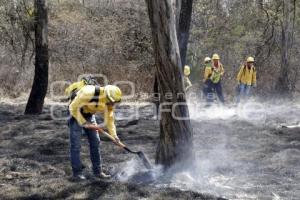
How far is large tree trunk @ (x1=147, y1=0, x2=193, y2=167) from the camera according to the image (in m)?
7.43

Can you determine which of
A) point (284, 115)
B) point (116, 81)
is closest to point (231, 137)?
point (284, 115)

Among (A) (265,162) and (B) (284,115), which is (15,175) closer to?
(A) (265,162)

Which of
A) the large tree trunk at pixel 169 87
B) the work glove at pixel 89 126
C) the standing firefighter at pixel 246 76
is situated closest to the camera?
the work glove at pixel 89 126

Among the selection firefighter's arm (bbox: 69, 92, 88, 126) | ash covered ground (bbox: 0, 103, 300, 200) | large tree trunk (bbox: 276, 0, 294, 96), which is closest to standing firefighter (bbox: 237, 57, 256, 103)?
ash covered ground (bbox: 0, 103, 300, 200)

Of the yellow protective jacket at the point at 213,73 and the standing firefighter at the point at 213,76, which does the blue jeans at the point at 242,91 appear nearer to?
the standing firefighter at the point at 213,76

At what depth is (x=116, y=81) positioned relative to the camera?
64.8 ft

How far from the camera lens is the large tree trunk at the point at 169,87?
24.4 feet

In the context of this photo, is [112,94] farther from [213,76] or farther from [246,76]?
[246,76]

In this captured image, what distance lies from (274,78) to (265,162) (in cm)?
1231

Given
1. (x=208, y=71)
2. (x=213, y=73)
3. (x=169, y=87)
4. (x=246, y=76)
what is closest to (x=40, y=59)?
(x=208, y=71)

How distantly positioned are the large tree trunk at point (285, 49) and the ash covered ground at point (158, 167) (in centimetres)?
553

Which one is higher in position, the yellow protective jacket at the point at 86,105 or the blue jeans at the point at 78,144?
the yellow protective jacket at the point at 86,105

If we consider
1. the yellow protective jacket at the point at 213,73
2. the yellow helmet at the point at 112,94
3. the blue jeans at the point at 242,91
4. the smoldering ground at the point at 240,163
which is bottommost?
the smoldering ground at the point at 240,163

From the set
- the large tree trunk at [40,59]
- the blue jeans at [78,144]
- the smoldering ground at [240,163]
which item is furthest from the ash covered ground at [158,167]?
the large tree trunk at [40,59]
